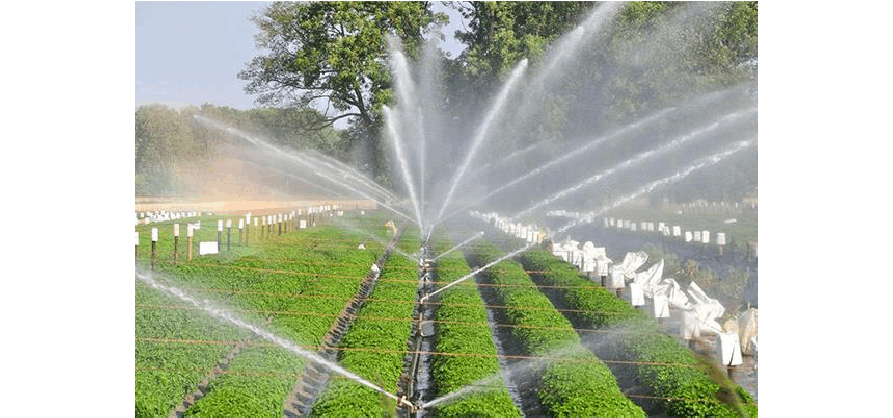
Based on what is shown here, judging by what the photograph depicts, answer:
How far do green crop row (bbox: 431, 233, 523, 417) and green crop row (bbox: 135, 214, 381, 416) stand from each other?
2.10m

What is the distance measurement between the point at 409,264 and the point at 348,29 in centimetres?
2504

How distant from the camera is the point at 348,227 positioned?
52.3 meters

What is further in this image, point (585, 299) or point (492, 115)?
point (492, 115)

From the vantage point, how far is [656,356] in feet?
53.2

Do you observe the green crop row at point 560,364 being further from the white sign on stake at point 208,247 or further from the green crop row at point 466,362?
the white sign on stake at point 208,247

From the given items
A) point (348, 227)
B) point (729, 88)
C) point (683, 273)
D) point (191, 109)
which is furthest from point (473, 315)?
point (191, 109)

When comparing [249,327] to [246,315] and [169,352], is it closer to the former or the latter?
[246,315]

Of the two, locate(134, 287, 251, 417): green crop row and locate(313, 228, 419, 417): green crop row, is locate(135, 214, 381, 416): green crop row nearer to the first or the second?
locate(134, 287, 251, 417): green crop row

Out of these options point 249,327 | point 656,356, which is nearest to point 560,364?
point 656,356

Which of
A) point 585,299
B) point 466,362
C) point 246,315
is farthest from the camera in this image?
point 585,299

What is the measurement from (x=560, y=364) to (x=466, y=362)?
142cm

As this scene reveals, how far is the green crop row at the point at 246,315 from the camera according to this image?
42.1 feet
